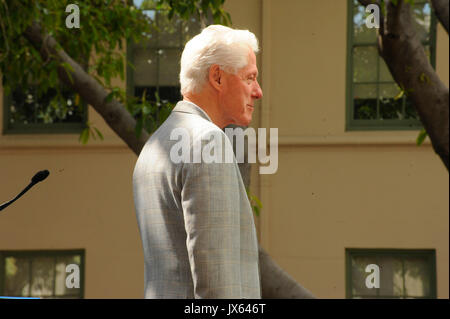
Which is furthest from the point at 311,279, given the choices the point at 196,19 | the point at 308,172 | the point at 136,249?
the point at 196,19

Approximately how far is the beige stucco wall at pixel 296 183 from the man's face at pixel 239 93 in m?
8.03

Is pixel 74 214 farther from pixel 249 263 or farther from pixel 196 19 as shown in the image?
pixel 249 263

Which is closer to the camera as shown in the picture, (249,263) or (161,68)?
(249,263)

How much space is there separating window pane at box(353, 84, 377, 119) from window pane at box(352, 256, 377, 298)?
1863 millimetres

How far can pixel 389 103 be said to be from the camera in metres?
10.8

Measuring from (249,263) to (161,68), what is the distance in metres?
9.05

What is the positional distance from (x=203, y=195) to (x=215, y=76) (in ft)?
1.40

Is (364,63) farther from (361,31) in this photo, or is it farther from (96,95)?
(96,95)

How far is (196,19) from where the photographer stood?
10.9 meters

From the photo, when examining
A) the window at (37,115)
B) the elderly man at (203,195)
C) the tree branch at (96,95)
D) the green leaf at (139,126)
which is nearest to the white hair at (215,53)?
the elderly man at (203,195)

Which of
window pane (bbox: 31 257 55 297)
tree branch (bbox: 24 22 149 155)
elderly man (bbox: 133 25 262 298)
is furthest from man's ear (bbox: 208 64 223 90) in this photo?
window pane (bbox: 31 257 55 297)

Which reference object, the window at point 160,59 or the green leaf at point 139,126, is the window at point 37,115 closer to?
the window at point 160,59

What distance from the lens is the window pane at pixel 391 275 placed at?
1044 cm

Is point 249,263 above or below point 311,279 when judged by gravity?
above
